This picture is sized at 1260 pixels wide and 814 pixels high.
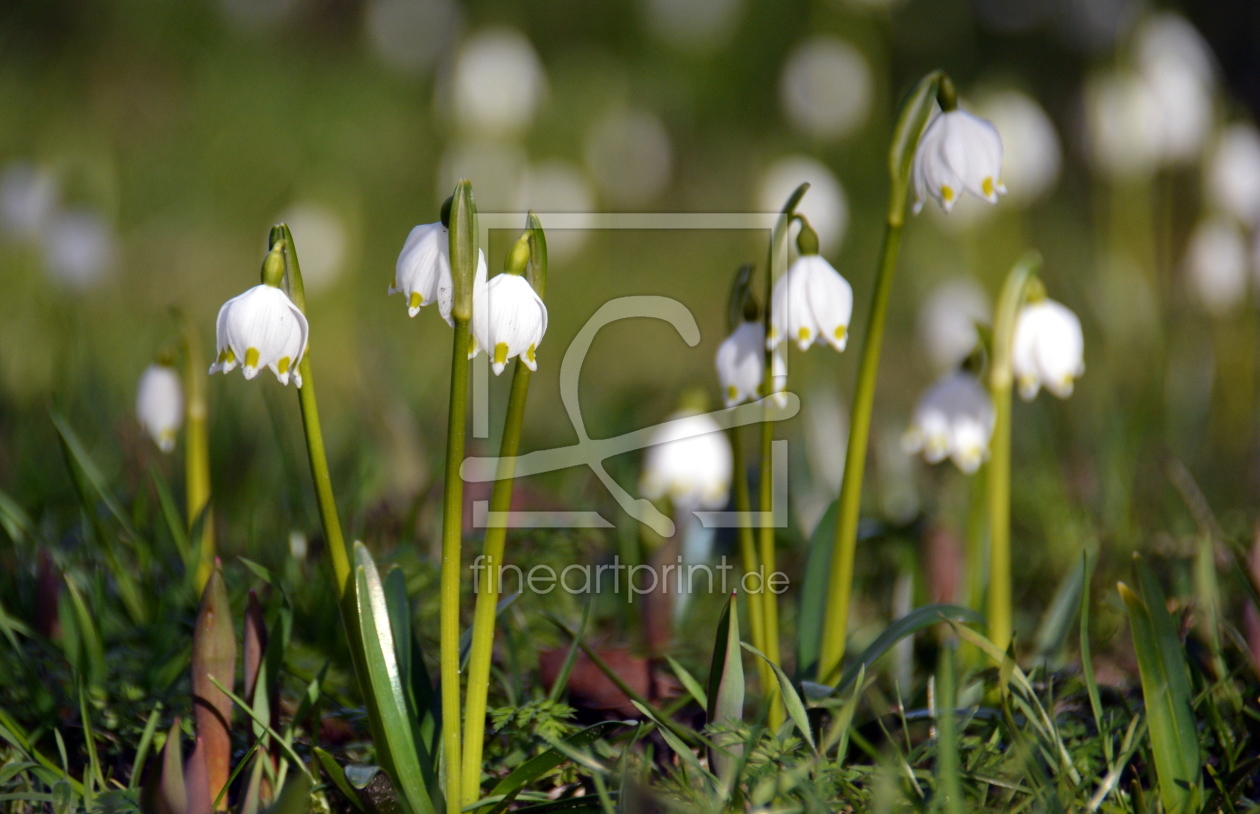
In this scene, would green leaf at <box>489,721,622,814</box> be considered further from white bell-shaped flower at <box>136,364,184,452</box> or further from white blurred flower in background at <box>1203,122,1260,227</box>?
white blurred flower in background at <box>1203,122,1260,227</box>

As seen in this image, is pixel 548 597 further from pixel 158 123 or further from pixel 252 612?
pixel 158 123

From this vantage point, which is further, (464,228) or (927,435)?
(927,435)

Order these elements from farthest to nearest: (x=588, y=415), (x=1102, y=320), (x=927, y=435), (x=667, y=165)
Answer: (x=667, y=165) → (x=1102, y=320) → (x=588, y=415) → (x=927, y=435)

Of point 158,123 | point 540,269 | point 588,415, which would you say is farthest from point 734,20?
point 540,269

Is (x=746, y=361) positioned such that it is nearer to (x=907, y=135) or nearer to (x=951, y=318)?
(x=907, y=135)

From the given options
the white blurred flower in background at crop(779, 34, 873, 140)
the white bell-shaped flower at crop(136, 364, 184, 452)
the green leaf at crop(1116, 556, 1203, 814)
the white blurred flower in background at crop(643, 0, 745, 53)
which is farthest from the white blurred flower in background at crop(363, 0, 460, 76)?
the green leaf at crop(1116, 556, 1203, 814)

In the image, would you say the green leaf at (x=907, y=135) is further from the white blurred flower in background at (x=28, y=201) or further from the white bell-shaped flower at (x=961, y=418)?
the white blurred flower in background at (x=28, y=201)

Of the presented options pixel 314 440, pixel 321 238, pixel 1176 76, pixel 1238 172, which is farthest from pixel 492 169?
pixel 314 440
